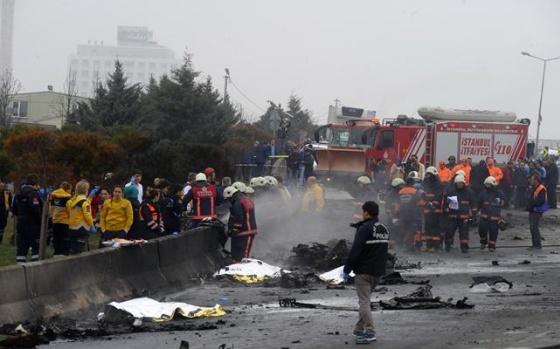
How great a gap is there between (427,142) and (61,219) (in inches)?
834

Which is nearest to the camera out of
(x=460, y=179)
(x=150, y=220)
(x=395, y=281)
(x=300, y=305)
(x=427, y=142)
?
(x=300, y=305)

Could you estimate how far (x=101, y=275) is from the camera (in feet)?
44.0

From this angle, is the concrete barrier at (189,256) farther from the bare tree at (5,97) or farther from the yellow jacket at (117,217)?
the bare tree at (5,97)

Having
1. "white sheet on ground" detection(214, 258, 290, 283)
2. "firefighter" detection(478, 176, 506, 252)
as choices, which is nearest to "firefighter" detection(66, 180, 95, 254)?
"white sheet on ground" detection(214, 258, 290, 283)

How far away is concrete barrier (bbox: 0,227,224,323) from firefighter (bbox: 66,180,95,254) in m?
1.42

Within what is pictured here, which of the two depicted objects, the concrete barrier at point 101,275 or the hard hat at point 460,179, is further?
the hard hat at point 460,179

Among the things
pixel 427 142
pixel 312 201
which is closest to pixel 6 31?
pixel 427 142

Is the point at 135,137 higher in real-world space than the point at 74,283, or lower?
higher

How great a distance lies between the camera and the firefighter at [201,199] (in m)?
19.1

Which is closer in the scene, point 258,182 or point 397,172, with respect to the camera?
point 258,182

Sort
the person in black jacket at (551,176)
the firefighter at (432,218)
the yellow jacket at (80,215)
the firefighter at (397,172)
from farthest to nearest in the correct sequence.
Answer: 1. the person in black jacket at (551,176)
2. the firefighter at (397,172)
3. the firefighter at (432,218)
4. the yellow jacket at (80,215)

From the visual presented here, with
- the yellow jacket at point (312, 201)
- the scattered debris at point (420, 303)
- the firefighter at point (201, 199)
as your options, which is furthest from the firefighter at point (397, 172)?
the scattered debris at point (420, 303)

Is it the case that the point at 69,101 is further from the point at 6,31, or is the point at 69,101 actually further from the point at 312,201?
the point at 6,31

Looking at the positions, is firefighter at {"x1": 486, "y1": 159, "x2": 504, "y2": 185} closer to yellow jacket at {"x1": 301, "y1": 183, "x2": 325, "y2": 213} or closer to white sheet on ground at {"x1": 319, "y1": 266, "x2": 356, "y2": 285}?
yellow jacket at {"x1": 301, "y1": 183, "x2": 325, "y2": 213}
